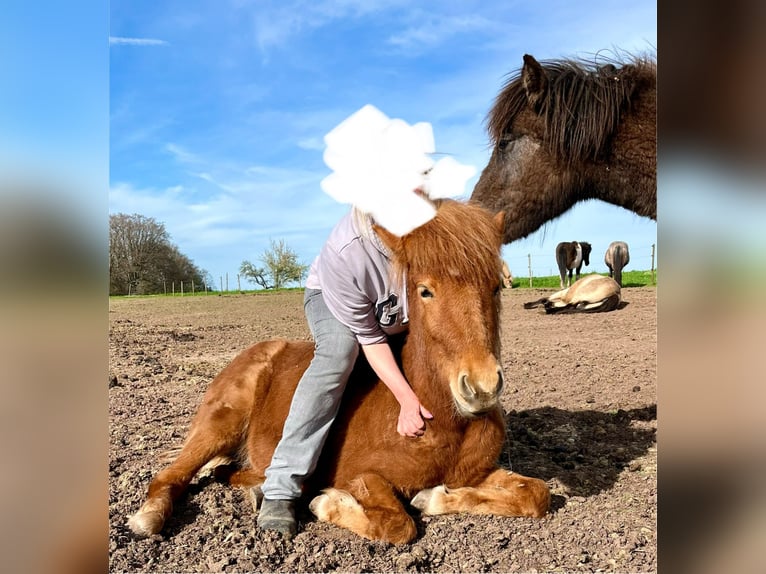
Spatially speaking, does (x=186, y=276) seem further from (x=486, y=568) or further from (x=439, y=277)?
(x=486, y=568)

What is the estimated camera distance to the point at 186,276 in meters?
3.81

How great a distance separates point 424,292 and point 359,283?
0.96ft

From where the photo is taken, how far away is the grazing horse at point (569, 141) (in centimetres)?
379

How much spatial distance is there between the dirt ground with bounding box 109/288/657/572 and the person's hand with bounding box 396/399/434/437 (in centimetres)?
40

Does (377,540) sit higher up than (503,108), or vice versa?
(503,108)

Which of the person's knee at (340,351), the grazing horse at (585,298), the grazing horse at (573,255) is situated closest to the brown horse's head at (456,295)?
the person's knee at (340,351)

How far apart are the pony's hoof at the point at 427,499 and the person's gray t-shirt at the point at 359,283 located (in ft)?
2.45

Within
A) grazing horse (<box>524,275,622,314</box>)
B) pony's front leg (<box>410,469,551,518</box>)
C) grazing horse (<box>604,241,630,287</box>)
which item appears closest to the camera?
pony's front leg (<box>410,469,551,518</box>)

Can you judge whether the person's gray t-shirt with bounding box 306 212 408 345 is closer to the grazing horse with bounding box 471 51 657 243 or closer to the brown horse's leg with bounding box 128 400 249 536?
the brown horse's leg with bounding box 128 400 249 536

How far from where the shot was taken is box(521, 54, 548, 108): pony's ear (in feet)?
12.8

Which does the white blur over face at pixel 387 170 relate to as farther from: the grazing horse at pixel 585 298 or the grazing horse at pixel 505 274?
the grazing horse at pixel 585 298

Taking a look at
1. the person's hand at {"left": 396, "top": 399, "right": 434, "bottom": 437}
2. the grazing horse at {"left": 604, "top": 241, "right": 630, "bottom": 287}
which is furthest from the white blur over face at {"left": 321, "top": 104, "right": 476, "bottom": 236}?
the grazing horse at {"left": 604, "top": 241, "right": 630, "bottom": 287}
